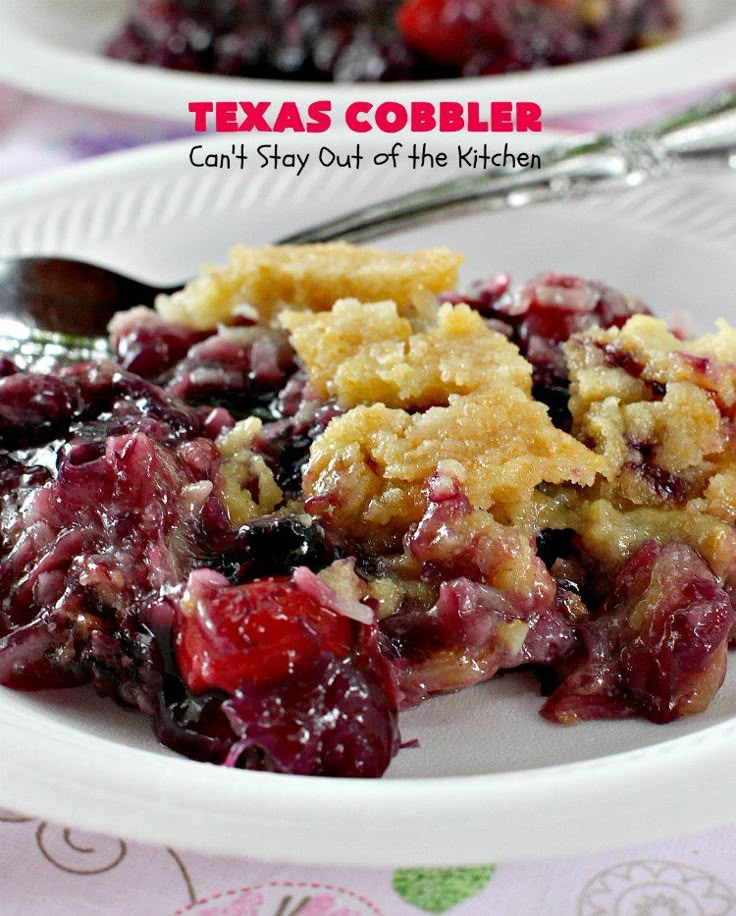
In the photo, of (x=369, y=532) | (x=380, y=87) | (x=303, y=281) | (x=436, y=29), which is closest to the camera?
(x=369, y=532)

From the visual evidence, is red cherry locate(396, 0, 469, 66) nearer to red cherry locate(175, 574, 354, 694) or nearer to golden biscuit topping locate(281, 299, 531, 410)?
golden biscuit topping locate(281, 299, 531, 410)

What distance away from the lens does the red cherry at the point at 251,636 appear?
1.68m

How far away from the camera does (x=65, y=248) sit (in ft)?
11.0

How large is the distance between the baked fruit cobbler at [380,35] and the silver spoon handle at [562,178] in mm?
1500

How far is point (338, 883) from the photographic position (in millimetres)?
1674

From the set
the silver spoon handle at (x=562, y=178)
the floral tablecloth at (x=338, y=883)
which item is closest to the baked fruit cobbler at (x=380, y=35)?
the silver spoon handle at (x=562, y=178)

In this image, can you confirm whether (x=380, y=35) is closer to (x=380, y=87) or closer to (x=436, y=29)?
(x=436, y=29)

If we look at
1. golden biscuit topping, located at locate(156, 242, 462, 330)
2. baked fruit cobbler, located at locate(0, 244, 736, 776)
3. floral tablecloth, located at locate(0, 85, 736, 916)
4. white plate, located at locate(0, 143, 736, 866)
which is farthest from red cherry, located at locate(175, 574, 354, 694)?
golden biscuit topping, located at locate(156, 242, 462, 330)

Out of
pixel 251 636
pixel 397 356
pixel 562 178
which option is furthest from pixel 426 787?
pixel 562 178

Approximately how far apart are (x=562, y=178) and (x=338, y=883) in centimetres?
223

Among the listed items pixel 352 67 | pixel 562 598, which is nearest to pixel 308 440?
pixel 562 598

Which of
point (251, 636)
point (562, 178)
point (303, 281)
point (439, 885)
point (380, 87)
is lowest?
point (439, 885)

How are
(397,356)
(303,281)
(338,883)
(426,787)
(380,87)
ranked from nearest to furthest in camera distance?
(426,787) → (338,883) → (397,356) → (303,281) → (380,87)

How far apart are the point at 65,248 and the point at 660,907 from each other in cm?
247
